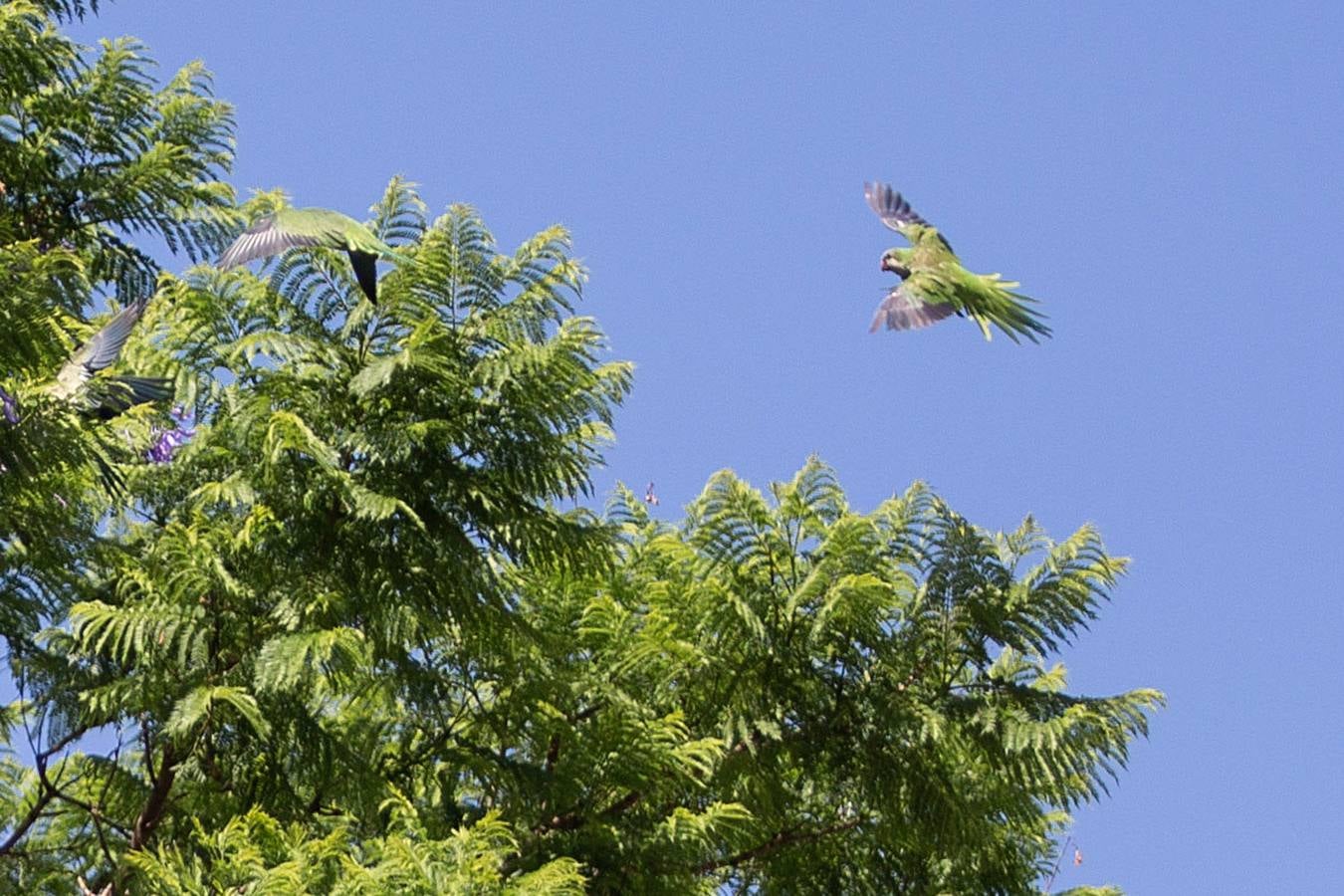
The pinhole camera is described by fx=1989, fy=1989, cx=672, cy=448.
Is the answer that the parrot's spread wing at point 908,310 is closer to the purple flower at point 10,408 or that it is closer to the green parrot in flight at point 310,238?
the green parrot in flight at point 310,238

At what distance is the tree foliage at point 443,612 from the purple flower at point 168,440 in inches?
3.4

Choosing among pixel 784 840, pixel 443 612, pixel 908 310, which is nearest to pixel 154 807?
pixel 443 612

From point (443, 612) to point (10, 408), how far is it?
2.07 m

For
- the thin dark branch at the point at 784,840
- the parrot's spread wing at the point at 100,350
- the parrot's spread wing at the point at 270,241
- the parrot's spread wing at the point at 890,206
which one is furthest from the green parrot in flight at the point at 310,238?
the thin dark branch at the point at 784,840

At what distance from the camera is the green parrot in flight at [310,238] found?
22.6 ft

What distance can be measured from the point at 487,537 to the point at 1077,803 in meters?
2.72

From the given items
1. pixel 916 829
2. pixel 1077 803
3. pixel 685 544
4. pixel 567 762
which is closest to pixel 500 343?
pixel 685 544

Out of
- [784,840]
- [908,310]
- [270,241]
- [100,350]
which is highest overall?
[908,310]

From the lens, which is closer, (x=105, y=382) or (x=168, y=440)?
(x=105, y=382)

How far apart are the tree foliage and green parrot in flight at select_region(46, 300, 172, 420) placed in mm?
156

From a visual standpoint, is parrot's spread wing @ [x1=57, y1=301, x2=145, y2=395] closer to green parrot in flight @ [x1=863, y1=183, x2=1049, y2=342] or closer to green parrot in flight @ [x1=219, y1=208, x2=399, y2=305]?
green parrot in flight @ [x1=219, y1=208, x2=399, y2=305]

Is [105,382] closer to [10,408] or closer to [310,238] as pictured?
[10,408]

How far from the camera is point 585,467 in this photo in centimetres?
764

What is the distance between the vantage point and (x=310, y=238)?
695cm
